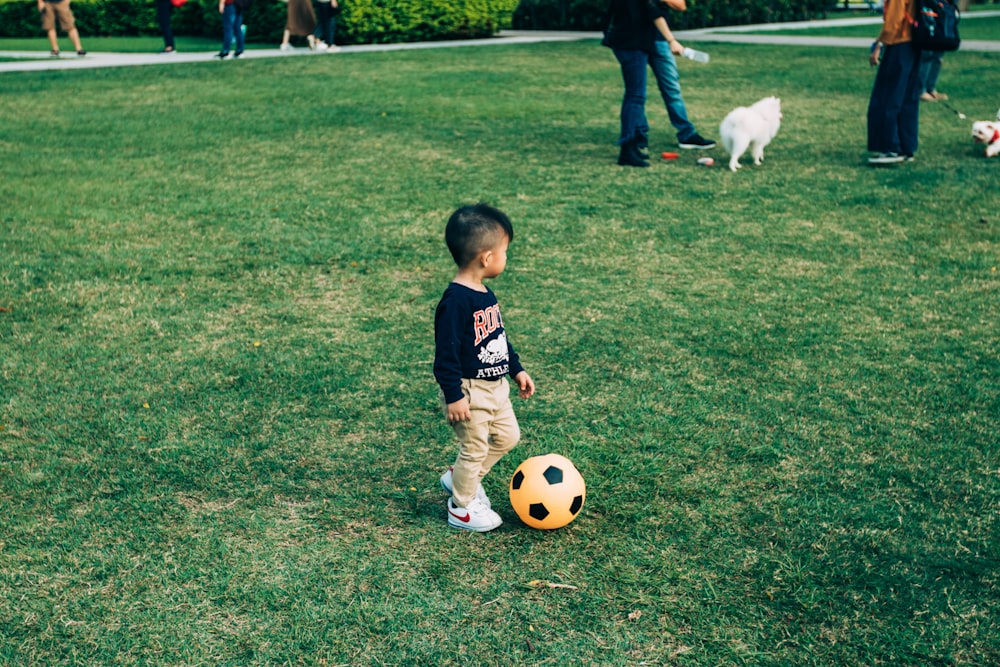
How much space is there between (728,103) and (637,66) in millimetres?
4165

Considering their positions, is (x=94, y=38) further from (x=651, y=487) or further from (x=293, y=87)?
(x=651, y=487)

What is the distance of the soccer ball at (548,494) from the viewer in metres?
3.35

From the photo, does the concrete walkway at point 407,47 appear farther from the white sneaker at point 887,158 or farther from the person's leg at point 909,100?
the white sneaker at point 887,158

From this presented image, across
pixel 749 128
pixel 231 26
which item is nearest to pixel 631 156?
pixel 749 128

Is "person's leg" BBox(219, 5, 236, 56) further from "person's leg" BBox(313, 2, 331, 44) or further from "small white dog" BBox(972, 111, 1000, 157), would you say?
"small white dog" BBox(972, 111, 1000, 157)

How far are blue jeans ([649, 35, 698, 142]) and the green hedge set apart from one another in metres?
13.4

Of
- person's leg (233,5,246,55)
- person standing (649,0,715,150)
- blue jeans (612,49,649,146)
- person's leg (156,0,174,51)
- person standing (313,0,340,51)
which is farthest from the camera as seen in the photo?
person standing (313,0,340,51)

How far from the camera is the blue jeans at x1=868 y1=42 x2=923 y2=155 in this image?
8.67 metres

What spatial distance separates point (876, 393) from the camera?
447 centimetres

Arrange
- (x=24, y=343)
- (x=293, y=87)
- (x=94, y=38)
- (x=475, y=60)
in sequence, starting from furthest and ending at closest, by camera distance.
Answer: (x=94, y=38) → (x=475, y=60) → (x=293, y=87) → (x=24, y=343)

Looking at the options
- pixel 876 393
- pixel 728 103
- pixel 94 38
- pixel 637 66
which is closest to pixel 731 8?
pixel 728 103

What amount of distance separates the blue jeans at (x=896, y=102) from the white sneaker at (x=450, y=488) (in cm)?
685

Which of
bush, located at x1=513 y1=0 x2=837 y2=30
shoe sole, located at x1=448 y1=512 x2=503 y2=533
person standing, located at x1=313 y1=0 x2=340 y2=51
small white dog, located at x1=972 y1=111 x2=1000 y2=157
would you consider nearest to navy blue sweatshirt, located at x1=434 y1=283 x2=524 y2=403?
shoe sole, located at x1=448 y1=512 x2=503 y2=533

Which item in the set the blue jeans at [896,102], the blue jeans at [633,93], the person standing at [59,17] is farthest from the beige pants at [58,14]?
the blue jeans at [896,102]
